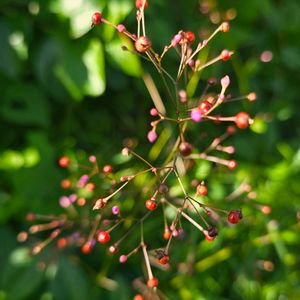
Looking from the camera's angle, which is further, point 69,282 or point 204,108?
point 69,282

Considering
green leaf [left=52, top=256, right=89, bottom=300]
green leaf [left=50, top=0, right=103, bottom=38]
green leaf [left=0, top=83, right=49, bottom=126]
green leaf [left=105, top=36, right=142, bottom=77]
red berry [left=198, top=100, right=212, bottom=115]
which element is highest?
green leaf [left=50, top=0, right=103, bottom=38]

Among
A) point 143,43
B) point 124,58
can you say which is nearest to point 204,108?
point 143,43

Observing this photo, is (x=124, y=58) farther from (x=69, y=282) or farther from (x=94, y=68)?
(x=69, y=282)

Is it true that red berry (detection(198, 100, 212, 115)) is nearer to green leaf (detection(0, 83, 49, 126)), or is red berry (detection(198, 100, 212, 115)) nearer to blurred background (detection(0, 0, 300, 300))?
blurred background (detection(0, 0, 300, 300))

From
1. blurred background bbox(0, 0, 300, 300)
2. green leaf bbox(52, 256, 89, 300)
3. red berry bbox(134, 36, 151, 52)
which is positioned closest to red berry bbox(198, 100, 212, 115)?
red berry bbox(134, 36, 151, 52)

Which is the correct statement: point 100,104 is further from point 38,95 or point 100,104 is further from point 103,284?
point 103,284

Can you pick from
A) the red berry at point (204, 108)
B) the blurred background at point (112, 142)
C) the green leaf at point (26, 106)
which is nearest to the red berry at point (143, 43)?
the red berry at point (204, 108)

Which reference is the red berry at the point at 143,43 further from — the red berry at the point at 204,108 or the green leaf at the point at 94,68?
the green leaf at the point at 94,68

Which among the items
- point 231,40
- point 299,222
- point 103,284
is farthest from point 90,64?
point 299,222

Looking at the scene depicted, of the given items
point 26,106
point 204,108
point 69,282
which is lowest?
point 69,282

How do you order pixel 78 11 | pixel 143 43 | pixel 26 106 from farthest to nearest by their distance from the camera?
pixel 26 106 → pixel 78 11 → pixel 143 43
